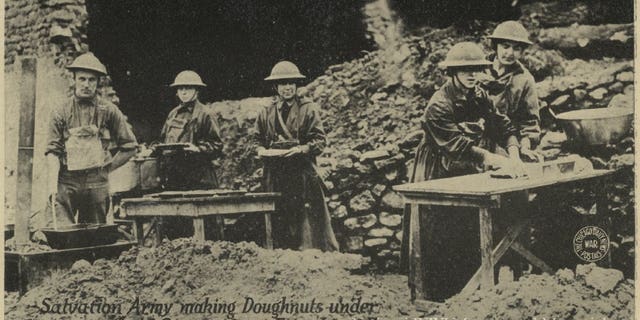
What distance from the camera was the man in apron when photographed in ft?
23.5

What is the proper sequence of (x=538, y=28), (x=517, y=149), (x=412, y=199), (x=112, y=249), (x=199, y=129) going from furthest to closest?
(x=538, y=28), (x=199, y=129), (x=112, y=249), (x=517, y=149), (x=412, y=199)

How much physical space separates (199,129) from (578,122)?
344 centimetres

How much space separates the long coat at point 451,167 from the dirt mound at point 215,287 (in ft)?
1.33

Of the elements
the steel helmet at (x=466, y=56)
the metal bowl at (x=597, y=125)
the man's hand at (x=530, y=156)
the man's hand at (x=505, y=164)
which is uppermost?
the steel helmet at (x=466, y=56)

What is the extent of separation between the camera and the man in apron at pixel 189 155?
23.5 feet

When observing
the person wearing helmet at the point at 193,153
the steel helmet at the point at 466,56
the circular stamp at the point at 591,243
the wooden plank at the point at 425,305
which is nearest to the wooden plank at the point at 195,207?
the person wearing helmet at the point at 193,153

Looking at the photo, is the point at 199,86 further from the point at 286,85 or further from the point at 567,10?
the point at 567,10

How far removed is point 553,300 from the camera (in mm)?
5480

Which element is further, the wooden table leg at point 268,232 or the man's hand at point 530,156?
A: the wooden table leg at point 268,232

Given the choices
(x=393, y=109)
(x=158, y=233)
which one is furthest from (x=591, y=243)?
(x=158, y=233)

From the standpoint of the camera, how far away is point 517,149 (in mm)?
6148

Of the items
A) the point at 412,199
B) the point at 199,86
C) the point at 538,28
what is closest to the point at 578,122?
the point at 412,199

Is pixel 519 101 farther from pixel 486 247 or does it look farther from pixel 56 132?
pixel 56 132

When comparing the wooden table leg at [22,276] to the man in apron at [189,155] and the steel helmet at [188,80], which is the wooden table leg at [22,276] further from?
the steel helmet at [188,80]
